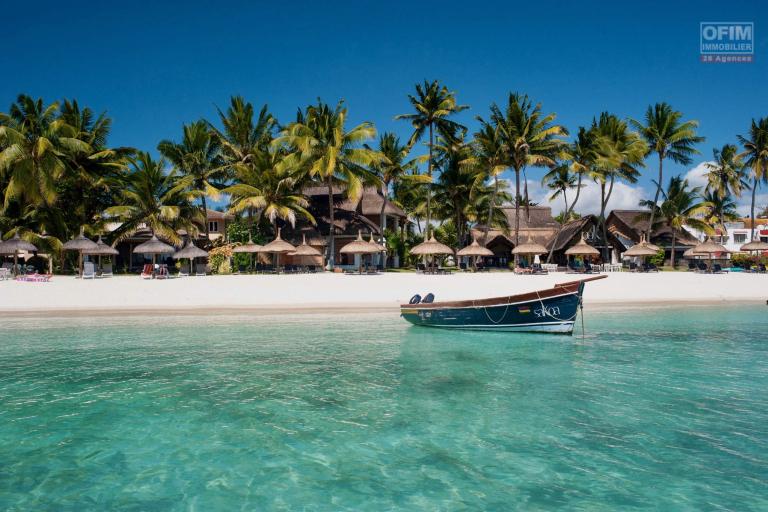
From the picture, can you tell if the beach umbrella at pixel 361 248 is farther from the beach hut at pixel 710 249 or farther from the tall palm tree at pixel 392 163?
the beach hut at pixel 710 249

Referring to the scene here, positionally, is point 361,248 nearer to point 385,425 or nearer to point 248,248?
point 248,248

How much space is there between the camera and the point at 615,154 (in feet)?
111

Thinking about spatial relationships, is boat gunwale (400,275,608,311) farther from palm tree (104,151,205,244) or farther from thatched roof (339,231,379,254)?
palm tree (104,151,205,244)

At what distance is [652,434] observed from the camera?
6.62m

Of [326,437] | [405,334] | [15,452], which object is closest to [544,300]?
[405,334]

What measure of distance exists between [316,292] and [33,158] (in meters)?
19.2

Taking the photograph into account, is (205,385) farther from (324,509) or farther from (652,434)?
(652,434)

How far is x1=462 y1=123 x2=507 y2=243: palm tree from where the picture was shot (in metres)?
33.5

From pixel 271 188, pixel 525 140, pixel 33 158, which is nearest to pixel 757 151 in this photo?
pixel 525 140

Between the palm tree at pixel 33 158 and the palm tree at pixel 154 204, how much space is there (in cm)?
328

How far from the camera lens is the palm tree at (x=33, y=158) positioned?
1100 inches

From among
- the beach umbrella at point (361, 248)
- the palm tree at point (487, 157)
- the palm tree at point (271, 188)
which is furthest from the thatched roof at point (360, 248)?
the palm tree at point (487, 157)

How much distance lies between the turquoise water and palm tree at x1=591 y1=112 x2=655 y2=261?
23057 mm

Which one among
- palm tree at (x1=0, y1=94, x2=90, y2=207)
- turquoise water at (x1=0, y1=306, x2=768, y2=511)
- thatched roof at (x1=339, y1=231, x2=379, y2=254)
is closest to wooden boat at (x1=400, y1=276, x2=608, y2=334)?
turquoise water at (x1=0, y1=306, x2=768, y2=511)
